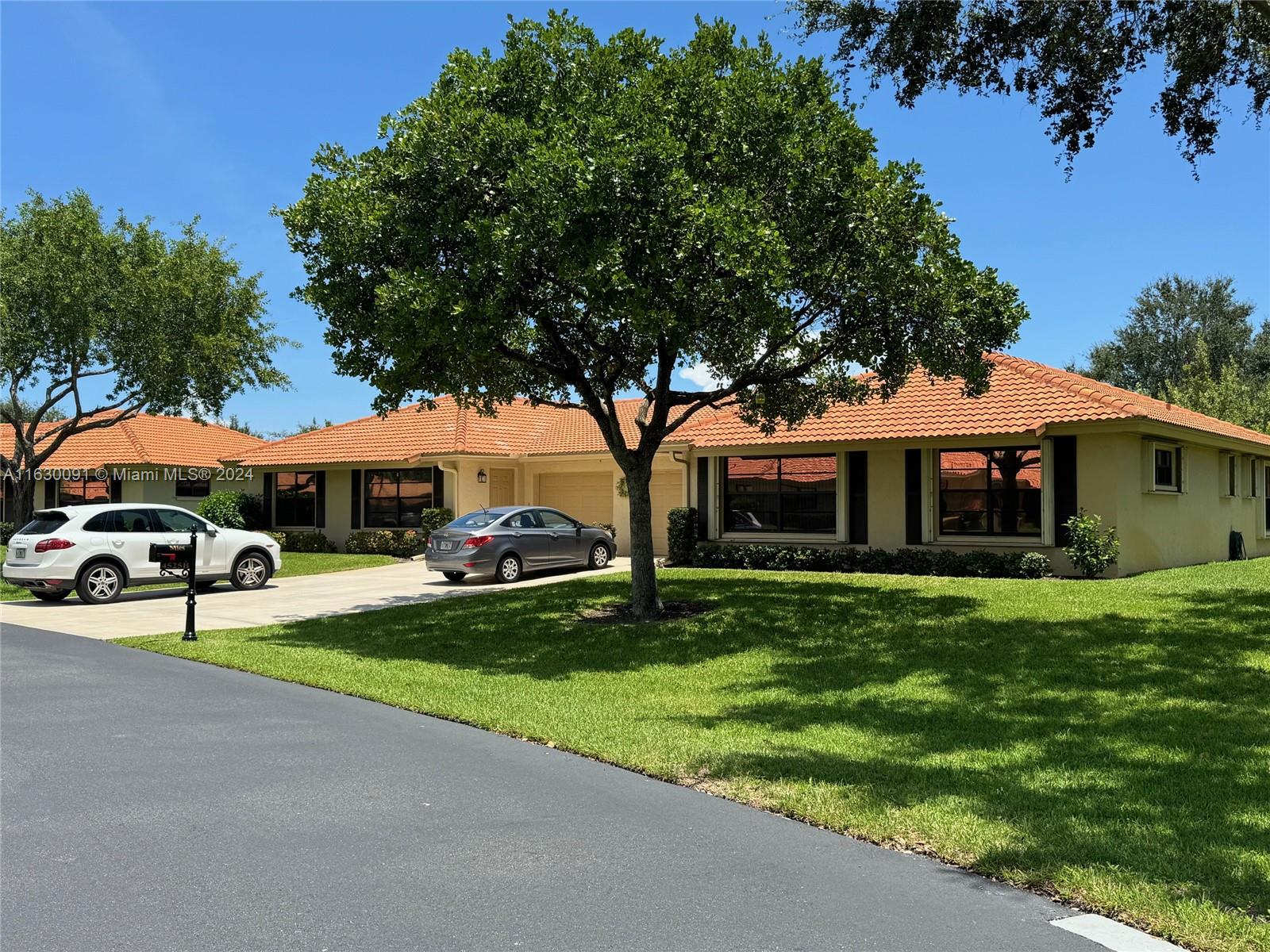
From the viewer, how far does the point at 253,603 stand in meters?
17.2

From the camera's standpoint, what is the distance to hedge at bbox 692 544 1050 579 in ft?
58.3

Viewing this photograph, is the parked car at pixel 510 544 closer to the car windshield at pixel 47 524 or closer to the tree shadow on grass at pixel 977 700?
the tree shadow on grass at pixel 977 700

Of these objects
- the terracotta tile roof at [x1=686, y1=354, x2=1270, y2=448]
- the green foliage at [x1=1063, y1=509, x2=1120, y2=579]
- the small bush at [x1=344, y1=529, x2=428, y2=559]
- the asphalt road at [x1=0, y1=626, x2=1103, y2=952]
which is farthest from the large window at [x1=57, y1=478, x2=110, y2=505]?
the green foliage at [x1=1063, y1=509, x2=1120, y2=579]

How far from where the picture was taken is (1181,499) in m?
20.2

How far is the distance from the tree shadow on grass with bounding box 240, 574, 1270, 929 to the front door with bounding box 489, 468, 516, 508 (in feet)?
41.1

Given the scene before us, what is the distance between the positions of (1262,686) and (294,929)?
8.39 m

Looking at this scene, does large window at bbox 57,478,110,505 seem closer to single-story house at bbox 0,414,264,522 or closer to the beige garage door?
single-story house at bbox 0,414,264,522

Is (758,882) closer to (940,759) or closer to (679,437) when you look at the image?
(940,759)

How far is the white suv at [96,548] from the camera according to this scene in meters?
16.4

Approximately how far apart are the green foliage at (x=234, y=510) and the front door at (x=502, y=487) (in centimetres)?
770

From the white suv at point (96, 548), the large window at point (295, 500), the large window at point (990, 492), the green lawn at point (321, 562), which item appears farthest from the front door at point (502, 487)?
the large window at point (990, 492)

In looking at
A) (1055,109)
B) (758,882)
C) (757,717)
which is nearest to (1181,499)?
(1055,109)

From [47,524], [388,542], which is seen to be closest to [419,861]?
[47,524]

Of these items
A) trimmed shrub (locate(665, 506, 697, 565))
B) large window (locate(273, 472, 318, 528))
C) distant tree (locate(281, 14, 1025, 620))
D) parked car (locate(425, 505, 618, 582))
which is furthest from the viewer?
large window (locate(273, 472, 318, 528))
